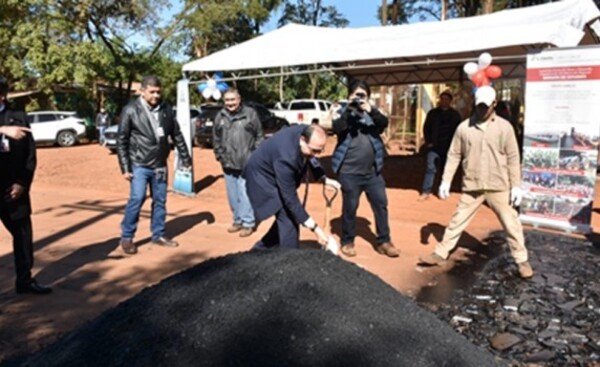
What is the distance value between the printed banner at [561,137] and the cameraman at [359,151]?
8.81 feet

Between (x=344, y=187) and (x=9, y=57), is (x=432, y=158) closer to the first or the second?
(x=344, y=187)

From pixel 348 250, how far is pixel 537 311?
2.02 m

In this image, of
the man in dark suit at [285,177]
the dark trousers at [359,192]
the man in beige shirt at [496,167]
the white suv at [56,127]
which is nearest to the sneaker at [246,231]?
the dark trousers at [359,192]

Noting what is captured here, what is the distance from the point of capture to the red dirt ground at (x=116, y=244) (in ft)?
13.8

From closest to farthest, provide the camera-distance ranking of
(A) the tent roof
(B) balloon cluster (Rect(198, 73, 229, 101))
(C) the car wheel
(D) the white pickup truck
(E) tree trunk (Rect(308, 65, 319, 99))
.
→ 1. (A) the tent roof
2. (B) balloon cluster (Rect(198, 73, 229, 101))
3. (C) the car wheel
4. (D) the white pickup truck
5. (E) tree trunk (Rect(308, 65, 319, 99))

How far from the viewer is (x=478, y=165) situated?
5133mm

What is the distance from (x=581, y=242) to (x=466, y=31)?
11.7ft

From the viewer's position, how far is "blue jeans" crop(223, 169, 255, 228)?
6.91 m

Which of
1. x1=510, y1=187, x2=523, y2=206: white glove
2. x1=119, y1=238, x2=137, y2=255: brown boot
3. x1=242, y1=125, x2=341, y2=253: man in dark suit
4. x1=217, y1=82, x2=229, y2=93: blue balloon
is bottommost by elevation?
x1=119, y1=238, x2=137, y2=255: brown boot

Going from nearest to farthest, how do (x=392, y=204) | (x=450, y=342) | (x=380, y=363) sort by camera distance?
1. (x=380, y=363)
2. (x=450, y=342)
3. (x=392, y=204)

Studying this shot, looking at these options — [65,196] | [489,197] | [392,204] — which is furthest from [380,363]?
[65,196]

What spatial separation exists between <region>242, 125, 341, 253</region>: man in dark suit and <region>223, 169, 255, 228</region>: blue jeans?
2.66 metres

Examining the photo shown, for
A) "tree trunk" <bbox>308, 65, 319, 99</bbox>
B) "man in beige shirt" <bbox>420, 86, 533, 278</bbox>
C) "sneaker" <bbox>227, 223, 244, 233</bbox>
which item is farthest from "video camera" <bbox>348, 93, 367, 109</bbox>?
"tree trunk" <bbox>308, 65, 319, 99</bbox>

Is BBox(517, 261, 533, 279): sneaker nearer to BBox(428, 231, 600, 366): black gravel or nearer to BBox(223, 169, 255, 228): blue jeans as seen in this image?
BBox(428, 231, 600, 366): black gravel
